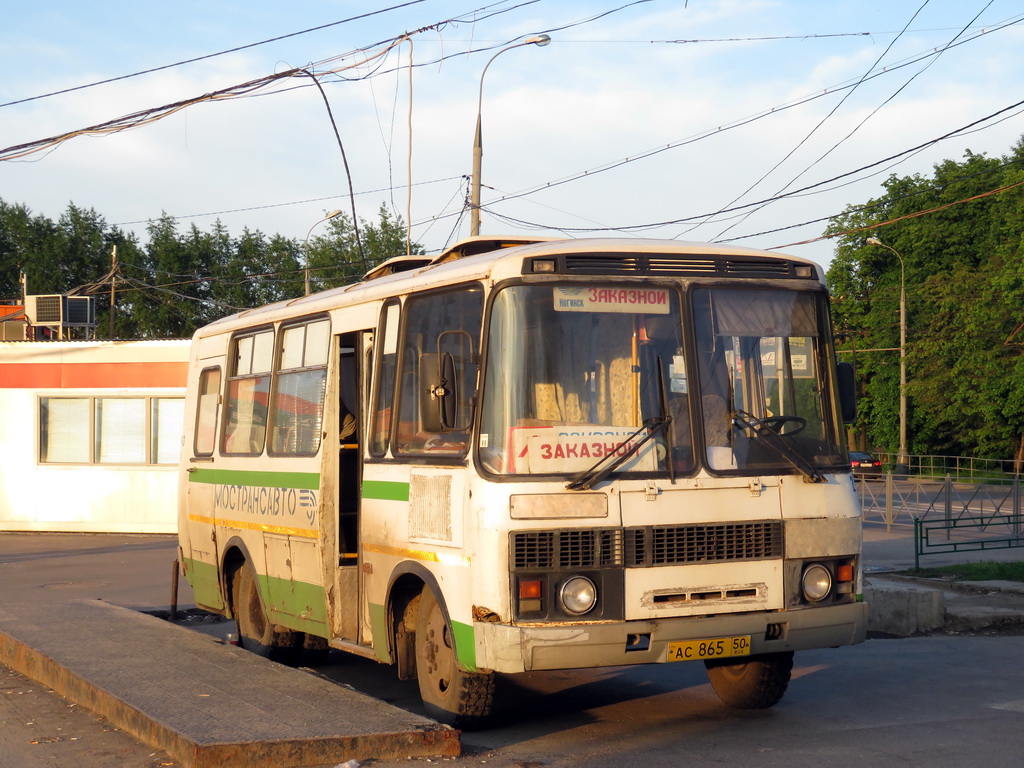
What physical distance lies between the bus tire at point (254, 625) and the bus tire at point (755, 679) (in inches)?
157

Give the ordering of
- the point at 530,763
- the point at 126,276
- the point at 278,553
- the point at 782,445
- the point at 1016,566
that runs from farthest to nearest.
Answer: the point at 126,276 < the point at 1016,566 < the point at 278,553 < the point at 782,445 < the point at 530,763

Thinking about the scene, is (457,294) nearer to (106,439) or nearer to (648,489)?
(648,489)

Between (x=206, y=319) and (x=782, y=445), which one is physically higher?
(x=206, y=319)

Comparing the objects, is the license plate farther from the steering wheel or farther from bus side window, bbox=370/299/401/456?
bus side window, bbox=370/299/401/456

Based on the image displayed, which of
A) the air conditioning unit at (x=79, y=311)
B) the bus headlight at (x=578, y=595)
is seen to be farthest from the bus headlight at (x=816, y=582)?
the air conditioning unit at (x=79, y=311)

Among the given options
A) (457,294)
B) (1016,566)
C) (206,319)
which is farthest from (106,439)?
(206,319)

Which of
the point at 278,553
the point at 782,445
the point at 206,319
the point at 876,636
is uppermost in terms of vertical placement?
the point at 206,319

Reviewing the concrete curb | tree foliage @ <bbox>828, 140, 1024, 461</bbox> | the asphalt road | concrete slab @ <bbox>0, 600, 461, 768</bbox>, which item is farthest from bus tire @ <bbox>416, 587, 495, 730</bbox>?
tree foliage @ <bbox>828, 140, 1024, 461</bbox>

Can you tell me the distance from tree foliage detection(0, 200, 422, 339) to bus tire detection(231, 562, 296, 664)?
206ft

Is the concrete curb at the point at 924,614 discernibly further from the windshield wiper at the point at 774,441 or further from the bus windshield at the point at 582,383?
the bus windshield at the point at 582,383

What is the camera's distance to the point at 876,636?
1283 cm

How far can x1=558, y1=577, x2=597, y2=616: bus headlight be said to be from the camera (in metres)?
7.33

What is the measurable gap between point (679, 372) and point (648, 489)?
73 cm

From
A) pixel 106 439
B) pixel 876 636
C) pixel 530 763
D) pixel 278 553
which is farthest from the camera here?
pixel 106 439
